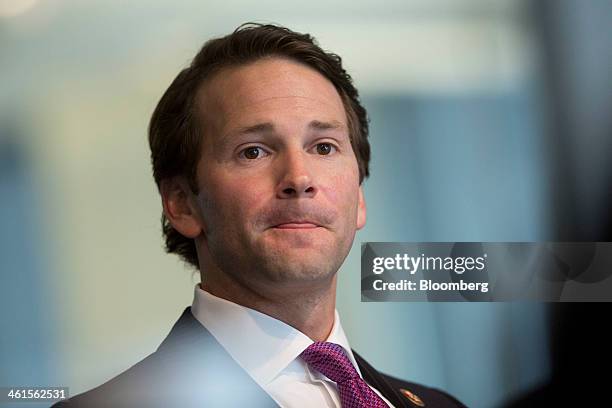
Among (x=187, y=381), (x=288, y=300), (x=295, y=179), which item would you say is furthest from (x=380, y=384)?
(x=295, y=179)

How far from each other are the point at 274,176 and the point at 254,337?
347 mm

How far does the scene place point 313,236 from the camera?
78.5 inches

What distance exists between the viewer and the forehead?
206 cm

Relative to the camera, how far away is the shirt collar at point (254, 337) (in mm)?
2068

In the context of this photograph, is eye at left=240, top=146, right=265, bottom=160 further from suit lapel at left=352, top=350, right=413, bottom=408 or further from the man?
suit lapel at left=352, top=350, right=413, bottom=408

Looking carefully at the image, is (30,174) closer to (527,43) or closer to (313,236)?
(313,236)

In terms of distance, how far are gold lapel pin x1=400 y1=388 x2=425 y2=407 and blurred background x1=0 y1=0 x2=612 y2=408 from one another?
5cm

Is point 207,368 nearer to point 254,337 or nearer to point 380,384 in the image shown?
point 254,337

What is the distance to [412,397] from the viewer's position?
2.25 meters

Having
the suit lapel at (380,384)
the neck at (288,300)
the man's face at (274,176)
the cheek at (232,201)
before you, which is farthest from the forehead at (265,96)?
the suit lapel at (380,384)

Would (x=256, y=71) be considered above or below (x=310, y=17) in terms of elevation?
below

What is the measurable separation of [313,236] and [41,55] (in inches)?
32.9

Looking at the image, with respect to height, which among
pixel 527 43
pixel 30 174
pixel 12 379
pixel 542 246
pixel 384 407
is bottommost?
pixel 384 407

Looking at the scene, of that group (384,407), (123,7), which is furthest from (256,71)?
(384,407)
